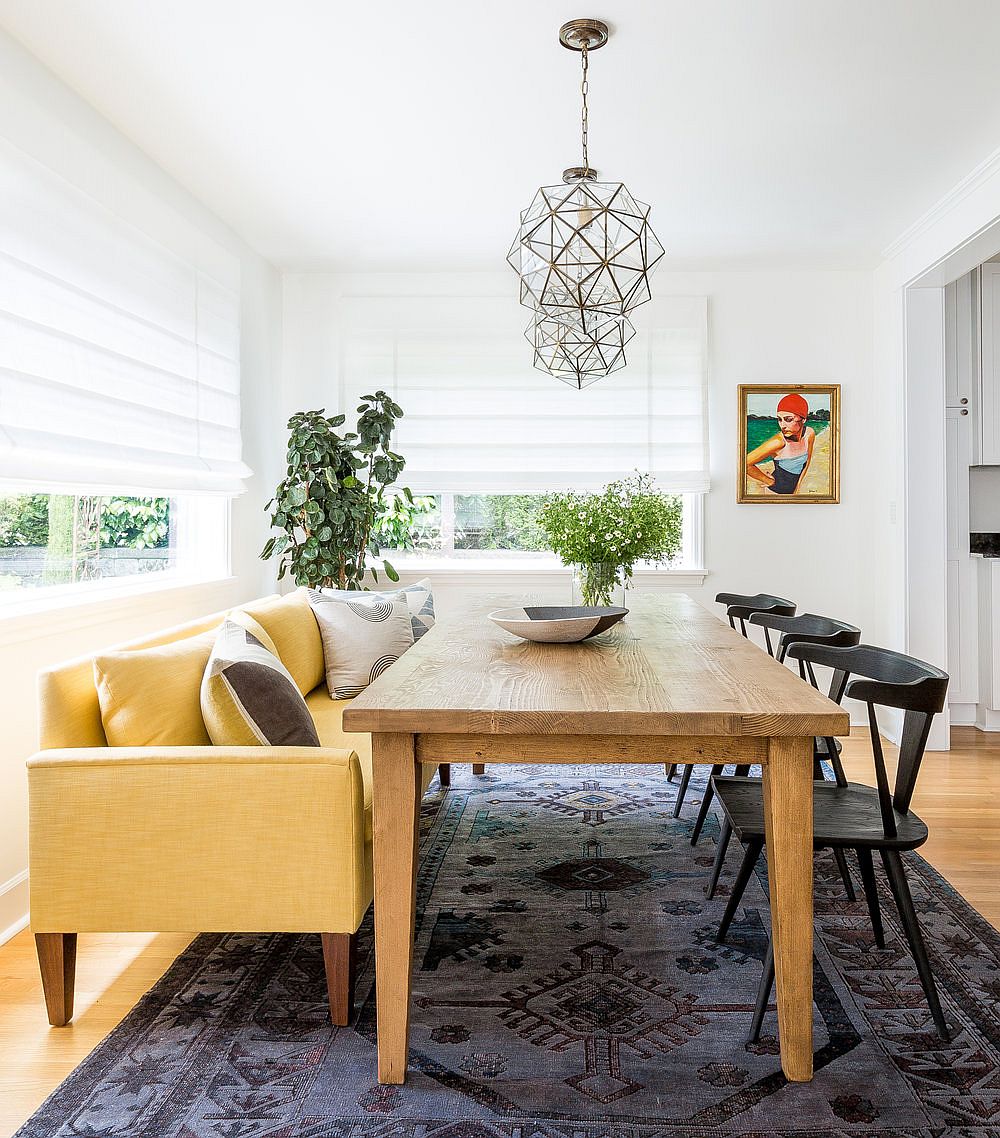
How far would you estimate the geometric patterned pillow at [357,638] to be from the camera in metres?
3.40

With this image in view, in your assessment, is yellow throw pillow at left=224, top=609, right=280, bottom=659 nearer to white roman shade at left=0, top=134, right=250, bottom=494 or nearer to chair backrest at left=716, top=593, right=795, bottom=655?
white roman shade at left=0, top=134, right=250, bottom=494

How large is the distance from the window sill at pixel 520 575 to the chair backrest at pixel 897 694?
280cm

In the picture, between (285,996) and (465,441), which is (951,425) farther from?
(285,996)

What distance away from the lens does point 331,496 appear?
4609mm

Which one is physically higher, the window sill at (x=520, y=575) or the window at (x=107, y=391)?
the window at (x=107, y=391)

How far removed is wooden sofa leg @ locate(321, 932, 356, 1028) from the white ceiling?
2.44m

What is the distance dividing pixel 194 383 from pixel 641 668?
2.64 meters

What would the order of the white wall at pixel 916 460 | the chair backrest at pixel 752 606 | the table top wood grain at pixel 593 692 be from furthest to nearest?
the white wall at pixel 916 460 → the chair backrest at pixel 752 606 → the table top wood grain at pixel 593 692

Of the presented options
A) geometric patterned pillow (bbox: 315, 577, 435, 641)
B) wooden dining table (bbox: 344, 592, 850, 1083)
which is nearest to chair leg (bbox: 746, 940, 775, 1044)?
wooden dining table (bbox: 344, 592, 850, 1083)

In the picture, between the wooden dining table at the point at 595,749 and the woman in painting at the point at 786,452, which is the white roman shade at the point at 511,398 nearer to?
the woman in painting at the point at 786,452

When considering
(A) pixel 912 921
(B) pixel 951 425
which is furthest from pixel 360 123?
(B) pixel 951 425

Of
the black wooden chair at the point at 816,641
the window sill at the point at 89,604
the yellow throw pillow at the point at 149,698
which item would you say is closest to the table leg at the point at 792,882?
the black wooden chair at the point at 816,641

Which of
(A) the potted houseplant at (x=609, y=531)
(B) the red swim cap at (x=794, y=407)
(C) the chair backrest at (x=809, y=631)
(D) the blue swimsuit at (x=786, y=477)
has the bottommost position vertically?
(C) the chair backrest at (x=809, y=631)

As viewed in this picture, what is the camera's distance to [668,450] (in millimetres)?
5070
